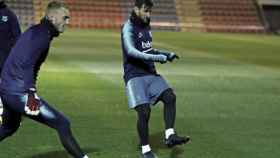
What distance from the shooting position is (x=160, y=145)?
9055 millimetres

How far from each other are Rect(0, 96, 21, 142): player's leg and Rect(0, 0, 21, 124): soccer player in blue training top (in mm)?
2618

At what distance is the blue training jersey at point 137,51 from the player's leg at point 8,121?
1.49 meters

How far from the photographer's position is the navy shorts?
26.4 feet

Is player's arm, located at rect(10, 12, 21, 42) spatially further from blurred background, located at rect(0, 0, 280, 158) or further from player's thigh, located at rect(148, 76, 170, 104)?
player's thigh, located at rect(148, 76, 170, 104)

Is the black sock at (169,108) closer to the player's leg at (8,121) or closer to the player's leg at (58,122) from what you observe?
the player's leg at (58,122)

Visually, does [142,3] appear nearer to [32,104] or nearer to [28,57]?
[28,57]

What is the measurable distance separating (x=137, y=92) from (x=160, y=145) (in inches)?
50.2

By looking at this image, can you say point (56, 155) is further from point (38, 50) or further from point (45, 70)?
point (45, 70)

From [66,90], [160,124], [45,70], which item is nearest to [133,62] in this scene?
[160,124]

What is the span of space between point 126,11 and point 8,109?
37.3 metres

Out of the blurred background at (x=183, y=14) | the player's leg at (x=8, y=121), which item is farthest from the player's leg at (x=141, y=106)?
the blurred background at (x=183, y=14)

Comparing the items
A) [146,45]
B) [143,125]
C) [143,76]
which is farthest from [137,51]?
[143,125]

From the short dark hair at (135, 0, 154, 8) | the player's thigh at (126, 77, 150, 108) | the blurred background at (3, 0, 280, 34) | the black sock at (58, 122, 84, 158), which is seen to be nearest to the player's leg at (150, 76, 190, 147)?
the player's thigh at (126, 77, 150, 108)

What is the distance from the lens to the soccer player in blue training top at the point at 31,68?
668 centimetres
